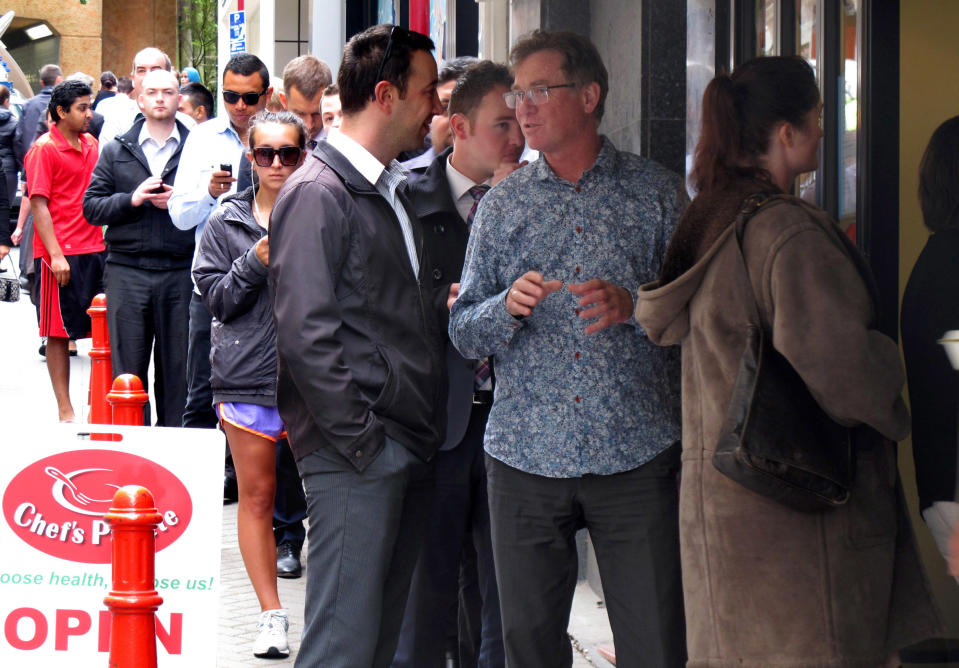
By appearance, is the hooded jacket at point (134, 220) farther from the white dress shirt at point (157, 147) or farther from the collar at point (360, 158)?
the collar at point (360, 158)

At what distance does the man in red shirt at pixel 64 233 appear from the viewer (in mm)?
9852

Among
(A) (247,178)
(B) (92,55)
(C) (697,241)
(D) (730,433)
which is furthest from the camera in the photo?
(B) (92,55)

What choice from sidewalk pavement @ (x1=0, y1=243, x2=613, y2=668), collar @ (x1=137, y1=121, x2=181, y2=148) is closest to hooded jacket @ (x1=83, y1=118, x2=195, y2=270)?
collar @ (x1=137, y1=121, x2=181, y2=148)

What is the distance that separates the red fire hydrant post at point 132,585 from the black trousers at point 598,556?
1040 mm

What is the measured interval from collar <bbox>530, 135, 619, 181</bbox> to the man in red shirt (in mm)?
6588

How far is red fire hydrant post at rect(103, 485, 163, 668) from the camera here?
3.19 meters

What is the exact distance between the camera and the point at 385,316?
11.9ft

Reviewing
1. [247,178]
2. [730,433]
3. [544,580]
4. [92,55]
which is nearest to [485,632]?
[544,580]

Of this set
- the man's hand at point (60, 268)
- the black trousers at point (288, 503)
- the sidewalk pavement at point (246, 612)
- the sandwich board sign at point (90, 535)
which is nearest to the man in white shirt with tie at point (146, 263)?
the sidewalk pavement at point (246, 612)

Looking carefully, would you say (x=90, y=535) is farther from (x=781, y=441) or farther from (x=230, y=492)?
(x=230, y=492)

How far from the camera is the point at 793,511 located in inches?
121

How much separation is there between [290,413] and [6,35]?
3716 cm

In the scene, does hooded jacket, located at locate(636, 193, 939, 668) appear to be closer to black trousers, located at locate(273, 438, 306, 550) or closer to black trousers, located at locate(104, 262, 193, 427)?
black trousers, located at locate(273, 438, 306, 550)

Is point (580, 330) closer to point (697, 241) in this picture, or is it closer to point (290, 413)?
point (697, 241)
